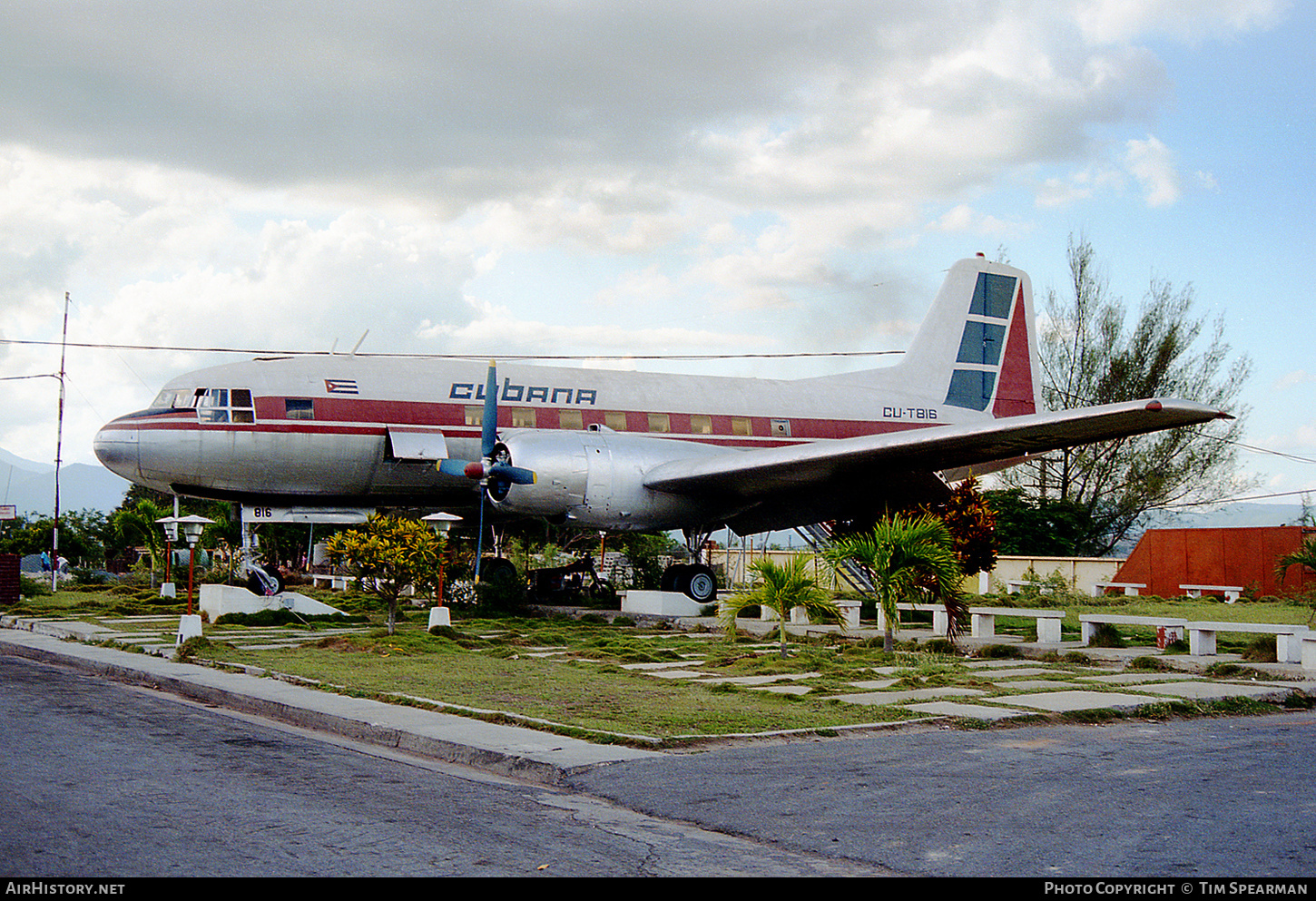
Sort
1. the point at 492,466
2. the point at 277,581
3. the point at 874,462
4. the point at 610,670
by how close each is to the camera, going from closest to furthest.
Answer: the point at 610,670 < the point at 492,466 < the point at 874,462 < the point at 277,581

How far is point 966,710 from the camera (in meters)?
9.83

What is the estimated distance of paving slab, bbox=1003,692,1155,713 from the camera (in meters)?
9.89

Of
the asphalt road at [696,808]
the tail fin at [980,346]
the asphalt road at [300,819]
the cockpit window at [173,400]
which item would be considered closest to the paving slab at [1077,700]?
the asphalt road at [696,808]

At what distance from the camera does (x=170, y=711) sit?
10.6 meters

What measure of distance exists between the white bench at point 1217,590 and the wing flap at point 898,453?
11281mm

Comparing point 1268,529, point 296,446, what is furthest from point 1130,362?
point 296,446

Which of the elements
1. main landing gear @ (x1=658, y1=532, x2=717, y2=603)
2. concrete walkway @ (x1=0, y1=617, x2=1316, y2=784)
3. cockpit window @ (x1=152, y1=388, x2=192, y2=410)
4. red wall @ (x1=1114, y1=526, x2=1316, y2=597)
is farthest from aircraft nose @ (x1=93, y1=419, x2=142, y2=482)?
red wall @ (x1=1114, y1=526, x2=1316, y2=597)

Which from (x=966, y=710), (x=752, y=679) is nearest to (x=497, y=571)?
(x=752, y=679)

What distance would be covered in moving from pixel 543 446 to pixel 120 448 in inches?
328

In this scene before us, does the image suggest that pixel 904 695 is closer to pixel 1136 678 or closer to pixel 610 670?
pixel 1136 678

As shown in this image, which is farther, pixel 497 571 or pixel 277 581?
pixel 497 571

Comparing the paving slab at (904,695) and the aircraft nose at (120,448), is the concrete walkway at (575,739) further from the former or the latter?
the aircraft nose at (120,448)
